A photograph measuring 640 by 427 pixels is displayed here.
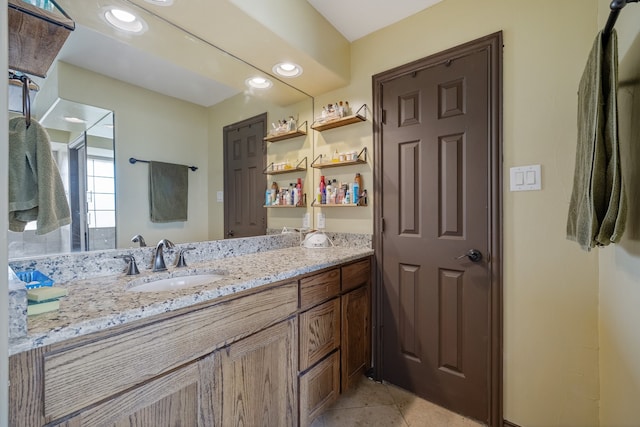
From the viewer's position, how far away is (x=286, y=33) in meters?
1.49

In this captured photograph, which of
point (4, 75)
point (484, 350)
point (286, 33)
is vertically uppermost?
point (286, 33)

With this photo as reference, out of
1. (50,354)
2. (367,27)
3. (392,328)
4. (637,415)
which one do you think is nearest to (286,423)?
(392,328)

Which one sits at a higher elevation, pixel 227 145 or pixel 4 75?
pixel 227 145

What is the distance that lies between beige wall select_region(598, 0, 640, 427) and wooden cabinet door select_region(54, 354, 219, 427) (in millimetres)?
1390

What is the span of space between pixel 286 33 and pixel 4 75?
4.12 feet

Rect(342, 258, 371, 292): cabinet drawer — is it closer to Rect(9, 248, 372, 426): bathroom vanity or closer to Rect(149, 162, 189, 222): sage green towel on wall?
Rect(9, 248, 372, 426): bathroom vanity

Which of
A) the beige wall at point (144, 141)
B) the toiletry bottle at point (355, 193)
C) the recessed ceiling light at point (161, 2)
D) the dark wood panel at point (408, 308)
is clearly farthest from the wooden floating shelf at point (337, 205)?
the recessed ceiling light at point (161, 2)

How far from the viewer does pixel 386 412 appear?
159 cm

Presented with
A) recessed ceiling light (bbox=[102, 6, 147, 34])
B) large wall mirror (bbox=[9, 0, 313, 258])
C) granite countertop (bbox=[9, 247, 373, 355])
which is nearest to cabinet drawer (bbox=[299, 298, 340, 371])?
granite countertop (bbox=[9, 247, 373, 355])

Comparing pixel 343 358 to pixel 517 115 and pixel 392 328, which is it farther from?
pixel 517 115

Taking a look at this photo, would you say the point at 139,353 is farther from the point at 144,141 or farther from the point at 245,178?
the point at 245,178

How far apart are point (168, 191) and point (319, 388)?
1.30m

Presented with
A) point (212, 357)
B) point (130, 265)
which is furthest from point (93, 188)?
point (212, 357)

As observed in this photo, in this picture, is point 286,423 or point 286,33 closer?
point 286,423
